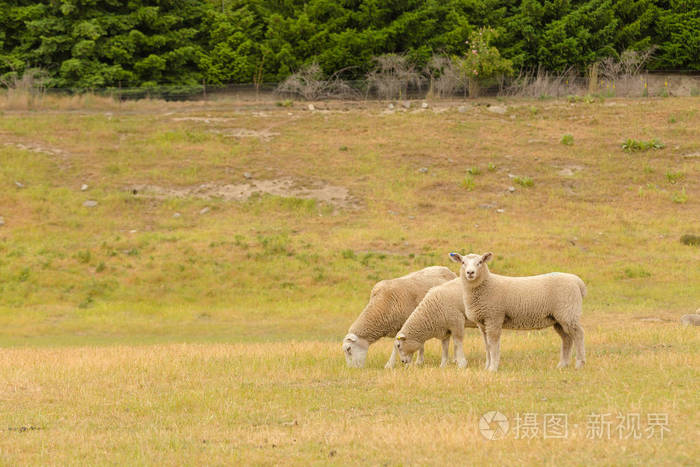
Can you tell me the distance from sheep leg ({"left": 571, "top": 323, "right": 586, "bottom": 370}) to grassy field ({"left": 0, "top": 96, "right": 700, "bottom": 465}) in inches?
18.2

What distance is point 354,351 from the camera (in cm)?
1577

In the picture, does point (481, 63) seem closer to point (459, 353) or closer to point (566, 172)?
point (566, 172)

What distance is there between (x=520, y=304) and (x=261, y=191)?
27325mm

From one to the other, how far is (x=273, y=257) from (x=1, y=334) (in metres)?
10.3

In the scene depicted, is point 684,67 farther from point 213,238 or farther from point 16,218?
point 16,218

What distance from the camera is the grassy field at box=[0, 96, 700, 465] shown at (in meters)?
10.2

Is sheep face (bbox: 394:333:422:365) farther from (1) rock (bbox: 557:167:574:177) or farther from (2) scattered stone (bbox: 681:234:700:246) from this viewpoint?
(1) rock (bbox: 557:167:574:177)

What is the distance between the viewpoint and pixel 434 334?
15.2 meters

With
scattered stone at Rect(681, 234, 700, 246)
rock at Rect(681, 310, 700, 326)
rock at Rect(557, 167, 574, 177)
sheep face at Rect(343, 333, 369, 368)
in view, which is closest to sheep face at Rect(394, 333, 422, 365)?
sheep face at Rect(343, 333, 369, 368)

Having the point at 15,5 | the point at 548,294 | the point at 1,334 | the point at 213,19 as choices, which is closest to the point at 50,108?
the point at 15,5

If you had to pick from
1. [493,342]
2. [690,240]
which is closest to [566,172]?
[690,240]

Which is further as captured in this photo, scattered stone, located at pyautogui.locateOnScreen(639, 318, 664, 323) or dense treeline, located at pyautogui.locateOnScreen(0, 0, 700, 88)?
dense treeline, located at pyautogui.locateOnScreen(0, 0, 700, 88)
